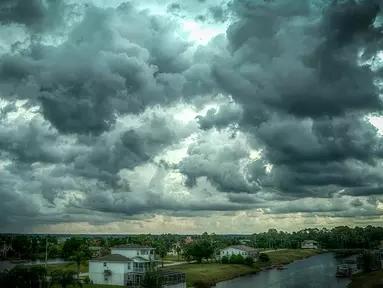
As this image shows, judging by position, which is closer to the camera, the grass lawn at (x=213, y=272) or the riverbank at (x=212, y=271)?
the riverbank at (x=212, y=271)

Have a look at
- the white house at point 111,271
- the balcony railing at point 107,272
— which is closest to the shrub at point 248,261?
the white house at point 111,271

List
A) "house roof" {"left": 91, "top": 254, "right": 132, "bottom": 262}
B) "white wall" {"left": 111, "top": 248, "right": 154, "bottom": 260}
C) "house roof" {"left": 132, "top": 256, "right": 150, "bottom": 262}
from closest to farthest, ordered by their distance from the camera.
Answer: "house roof" {"left": 91, "top": 254, "right": 132, "bottom": 262} < "house roof" {"left": 132, "top": 256, "right": 150, "bottom": 262} < "white wall" {"left": 111, "top": 248, "right": 154, "bottom": 260}

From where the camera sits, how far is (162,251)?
154 metres

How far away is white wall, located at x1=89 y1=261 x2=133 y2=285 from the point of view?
95312 millimetres

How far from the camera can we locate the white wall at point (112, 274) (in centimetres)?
9531

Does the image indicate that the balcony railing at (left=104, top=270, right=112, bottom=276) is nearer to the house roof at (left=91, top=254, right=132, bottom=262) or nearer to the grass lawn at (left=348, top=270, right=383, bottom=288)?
the house roof at (left=91, top=254, right=132, bottom=262)

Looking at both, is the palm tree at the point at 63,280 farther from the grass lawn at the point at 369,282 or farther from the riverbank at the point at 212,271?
the grass lawn at the point at 369,282

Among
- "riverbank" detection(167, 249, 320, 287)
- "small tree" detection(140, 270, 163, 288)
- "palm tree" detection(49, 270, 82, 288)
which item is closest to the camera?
"palm tree" detection(49, 270, 82, 288)

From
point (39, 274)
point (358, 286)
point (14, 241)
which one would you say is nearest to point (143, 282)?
point (39, 274)

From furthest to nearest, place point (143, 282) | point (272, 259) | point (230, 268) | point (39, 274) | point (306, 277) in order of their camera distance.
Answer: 1. point (272, 259)
2. point (230, 268)
3. point (306, 277)
4. point (143, 282)
5. point (39, 274)

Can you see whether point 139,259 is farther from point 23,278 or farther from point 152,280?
point 23,278

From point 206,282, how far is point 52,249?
99480mm

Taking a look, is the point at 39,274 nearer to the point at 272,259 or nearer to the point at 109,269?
the point at 109,269

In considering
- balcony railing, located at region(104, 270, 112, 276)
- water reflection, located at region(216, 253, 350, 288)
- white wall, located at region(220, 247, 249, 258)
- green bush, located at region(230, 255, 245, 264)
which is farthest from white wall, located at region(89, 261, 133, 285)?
white wall, located at region(220, 247, 249, 258)
